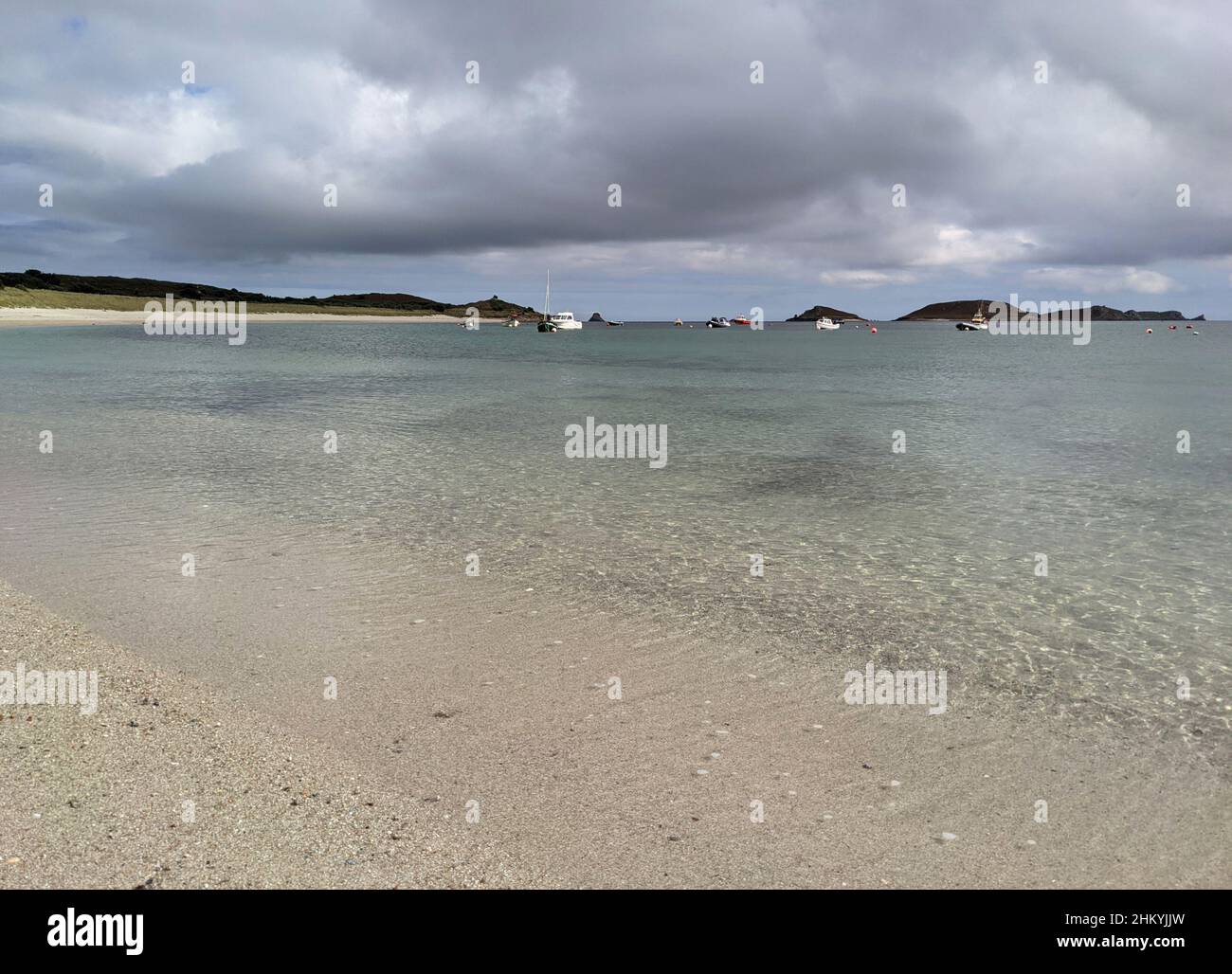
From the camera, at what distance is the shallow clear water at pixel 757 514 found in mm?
10516

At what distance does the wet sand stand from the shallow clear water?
62.7 inches

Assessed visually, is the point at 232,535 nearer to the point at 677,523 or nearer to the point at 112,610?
the point at 112,610

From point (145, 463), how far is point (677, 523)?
14.4 meters

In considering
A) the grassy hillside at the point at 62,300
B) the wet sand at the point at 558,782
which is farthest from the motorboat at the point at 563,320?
the wet sand at the point at 558,782

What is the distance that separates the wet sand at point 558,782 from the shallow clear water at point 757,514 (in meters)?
1.59

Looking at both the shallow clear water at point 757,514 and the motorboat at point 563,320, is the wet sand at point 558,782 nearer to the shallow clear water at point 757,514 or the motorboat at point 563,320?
the shallow clear water at point 757,514

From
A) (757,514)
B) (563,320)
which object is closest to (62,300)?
(563,320)

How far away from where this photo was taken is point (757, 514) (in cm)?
1691

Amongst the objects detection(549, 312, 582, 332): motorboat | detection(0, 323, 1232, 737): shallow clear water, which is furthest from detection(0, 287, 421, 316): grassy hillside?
detection(0, 323, 1232, 737): shallow clear water

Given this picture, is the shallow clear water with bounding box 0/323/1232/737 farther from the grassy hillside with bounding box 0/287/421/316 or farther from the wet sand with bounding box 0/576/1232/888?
the grassy hillside with bounding box 0/287/421/316

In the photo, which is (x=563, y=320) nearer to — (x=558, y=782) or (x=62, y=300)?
(x=62, y=300)

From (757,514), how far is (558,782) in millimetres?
10879
